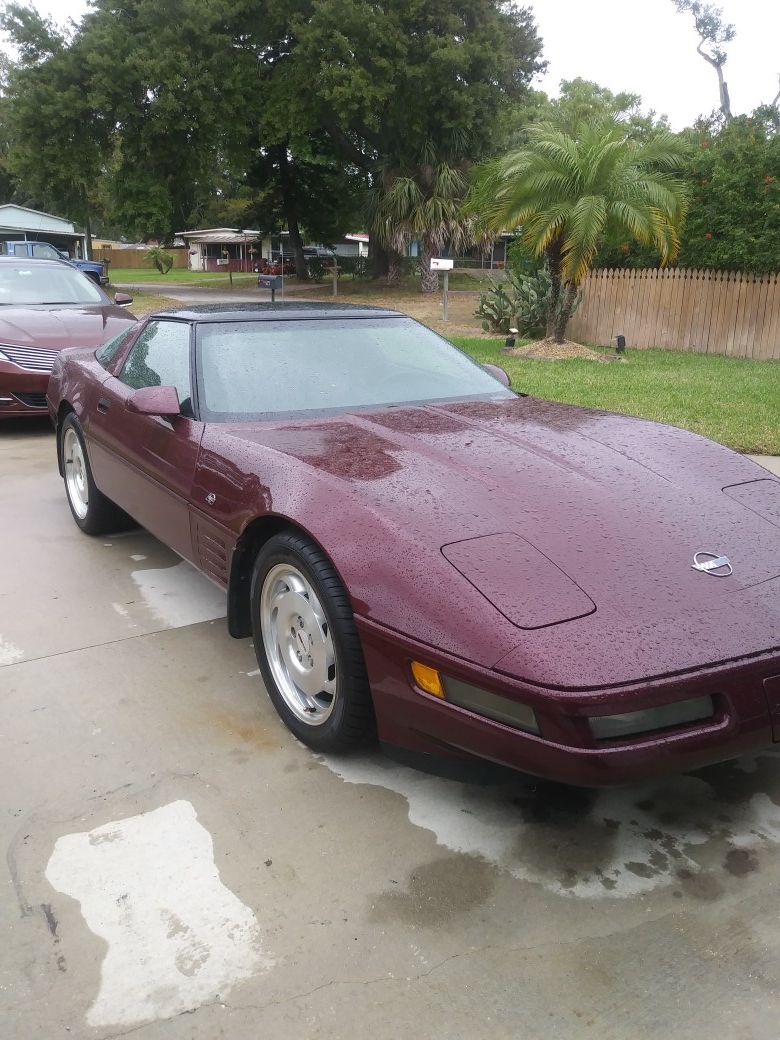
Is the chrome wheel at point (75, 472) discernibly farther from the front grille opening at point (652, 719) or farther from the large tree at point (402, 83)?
the large tree at point (402, 83)

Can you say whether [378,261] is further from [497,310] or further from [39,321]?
[39,321]

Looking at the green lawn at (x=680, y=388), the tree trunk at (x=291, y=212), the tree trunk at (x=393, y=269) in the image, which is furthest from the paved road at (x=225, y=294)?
the green lawn at (x=680, y=388)

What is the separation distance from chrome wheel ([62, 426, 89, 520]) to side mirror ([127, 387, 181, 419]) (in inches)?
63.5

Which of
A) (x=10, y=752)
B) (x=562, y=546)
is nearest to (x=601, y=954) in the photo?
(x=562, y=546)

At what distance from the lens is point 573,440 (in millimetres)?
3180

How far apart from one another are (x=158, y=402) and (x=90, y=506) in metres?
1.66

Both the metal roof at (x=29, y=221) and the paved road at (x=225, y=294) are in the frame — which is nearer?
the paved road at (x=225, y=294)

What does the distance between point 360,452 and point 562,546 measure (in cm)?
86

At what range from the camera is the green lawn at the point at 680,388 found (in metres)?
7.54

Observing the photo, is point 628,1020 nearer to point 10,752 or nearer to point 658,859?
point 658,859

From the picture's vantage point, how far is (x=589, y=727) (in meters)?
2.02

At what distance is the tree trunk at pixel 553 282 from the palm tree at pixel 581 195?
0.04 meters

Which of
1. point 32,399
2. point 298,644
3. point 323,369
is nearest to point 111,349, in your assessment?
point 323,369

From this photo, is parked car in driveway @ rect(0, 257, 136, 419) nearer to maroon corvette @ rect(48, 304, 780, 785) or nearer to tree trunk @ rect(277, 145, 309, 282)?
maroon corvette @ rect(48, 304, 780, 785)
